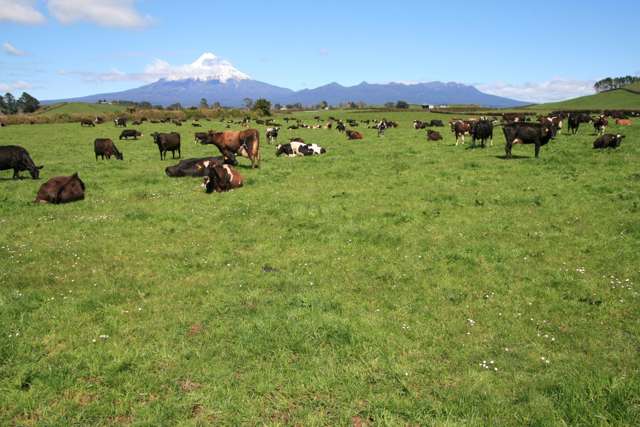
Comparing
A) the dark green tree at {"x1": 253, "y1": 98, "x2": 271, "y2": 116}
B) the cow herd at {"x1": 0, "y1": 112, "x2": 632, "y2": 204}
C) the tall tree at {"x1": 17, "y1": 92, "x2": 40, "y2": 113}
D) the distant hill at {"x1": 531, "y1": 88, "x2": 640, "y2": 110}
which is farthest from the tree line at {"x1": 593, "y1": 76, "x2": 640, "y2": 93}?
the tall tree at {"x1": 17, "y1": 92, "x2": 40, "y2": 113}

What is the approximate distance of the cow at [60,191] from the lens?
48.4 ft

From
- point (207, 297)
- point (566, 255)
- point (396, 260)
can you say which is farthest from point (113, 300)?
point (566, 255)

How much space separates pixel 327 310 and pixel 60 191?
493 inches

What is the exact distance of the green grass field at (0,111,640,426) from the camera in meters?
4.93

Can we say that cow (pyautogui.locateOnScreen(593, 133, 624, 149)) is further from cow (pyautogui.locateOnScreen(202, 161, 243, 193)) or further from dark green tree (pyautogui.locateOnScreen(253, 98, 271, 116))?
dark green tree (pyautogui.locateOnScreen(253, 98, 271, 116))

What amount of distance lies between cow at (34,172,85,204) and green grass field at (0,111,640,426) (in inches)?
25.8

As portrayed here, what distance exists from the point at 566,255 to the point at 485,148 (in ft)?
62.9

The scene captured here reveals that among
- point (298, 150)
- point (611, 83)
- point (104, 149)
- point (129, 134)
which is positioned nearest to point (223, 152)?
point (298, 150)

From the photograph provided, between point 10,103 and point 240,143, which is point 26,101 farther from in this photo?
point 240,143

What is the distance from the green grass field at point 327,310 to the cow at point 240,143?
309 inches

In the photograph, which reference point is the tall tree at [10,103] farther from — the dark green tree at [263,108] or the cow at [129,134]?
the cow at [129,134]

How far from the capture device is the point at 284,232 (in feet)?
37.4


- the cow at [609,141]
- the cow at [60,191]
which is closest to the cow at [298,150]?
the cow at [60,191]

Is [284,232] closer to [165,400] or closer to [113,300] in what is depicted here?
[113,300]
